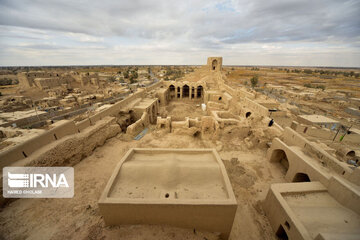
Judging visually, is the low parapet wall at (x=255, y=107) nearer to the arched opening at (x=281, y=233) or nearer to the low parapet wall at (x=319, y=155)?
the low parapet wall at (x=319, y=155)

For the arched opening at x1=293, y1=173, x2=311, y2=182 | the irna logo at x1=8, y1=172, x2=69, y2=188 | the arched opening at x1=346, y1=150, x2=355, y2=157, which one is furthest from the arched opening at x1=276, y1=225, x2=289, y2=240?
the irna logo at x1=8, y1=172, x2=69, y2=188

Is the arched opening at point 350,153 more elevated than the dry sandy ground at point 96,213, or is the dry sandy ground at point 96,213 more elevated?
the arched opening at point 350,153

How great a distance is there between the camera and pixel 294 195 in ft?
20.6

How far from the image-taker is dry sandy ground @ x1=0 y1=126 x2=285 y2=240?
5332 millimetres

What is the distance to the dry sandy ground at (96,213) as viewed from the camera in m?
5.33

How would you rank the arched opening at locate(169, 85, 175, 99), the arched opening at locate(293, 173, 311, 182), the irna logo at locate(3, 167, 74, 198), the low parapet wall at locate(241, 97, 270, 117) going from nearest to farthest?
the irna logo at locate(3, 167, 74, 198), the arched opening at locate(293, 173, 311, 182), the low parapet wall at locate(241, 97, 270, 117), the arched opening at locate(169, 85, 175, 99)

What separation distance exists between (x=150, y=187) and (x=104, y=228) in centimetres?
230

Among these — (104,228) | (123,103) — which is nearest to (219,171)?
(104,228)

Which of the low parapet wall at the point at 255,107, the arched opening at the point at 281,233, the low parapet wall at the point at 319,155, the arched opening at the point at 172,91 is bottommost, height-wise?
the arched opening at the point at 281,233

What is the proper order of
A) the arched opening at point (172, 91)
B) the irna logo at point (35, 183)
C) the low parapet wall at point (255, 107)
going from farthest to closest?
the arched opening at point (172, 91) → the low parapet wall at point (255, 107) → the irna logo at point (35, 183)

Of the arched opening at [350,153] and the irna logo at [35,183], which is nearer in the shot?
the irna logo at [35,183]

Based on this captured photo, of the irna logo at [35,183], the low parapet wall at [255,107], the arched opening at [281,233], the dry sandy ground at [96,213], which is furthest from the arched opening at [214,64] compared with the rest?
the irna logo at [35,183]

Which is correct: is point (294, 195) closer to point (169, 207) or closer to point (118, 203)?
point (169, 207)

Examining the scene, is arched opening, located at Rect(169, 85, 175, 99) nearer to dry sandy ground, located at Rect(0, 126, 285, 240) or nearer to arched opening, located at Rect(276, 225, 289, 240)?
dry sandy ground, located at Rect(0, 126, 285, 240)
